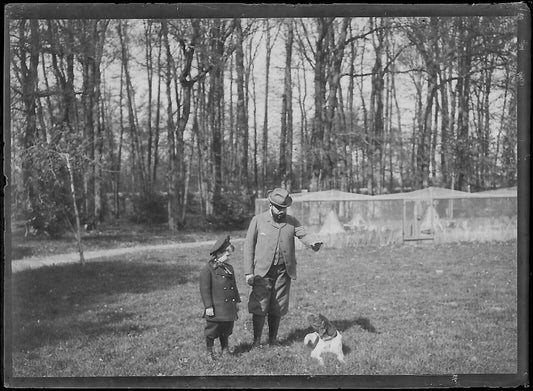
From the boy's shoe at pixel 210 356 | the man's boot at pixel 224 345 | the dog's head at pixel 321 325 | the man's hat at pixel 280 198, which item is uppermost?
the man's hat at pixel 280 198

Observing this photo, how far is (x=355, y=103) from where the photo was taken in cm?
617

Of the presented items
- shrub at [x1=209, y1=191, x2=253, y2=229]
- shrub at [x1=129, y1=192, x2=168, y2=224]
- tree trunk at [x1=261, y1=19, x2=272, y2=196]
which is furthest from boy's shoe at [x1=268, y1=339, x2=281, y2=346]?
shrub at [x1=129, y1=192, x2=168, y2=224]

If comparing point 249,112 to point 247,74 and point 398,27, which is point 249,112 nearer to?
point 247,74

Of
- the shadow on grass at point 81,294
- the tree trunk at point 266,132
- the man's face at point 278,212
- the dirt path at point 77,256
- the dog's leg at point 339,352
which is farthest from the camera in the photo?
the tree trunk at point 266,132

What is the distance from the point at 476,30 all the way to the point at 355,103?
1494 mm

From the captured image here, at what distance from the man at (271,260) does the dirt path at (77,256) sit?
0.24 metres

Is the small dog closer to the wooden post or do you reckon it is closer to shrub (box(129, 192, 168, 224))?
shrub (box(129, 192, 168, 224))

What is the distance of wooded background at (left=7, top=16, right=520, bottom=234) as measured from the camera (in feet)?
19.0

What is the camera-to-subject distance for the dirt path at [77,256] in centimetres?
578

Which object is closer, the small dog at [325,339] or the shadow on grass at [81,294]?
the small dog at [325,339]

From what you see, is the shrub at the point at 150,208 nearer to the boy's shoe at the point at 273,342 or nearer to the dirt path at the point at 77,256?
the dirt path at the point at 77,256

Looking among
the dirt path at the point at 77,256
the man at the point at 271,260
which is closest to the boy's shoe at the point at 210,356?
the man at the point at 271,260

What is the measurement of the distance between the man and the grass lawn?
0.60 ft

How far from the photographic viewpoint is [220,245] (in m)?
5.46
